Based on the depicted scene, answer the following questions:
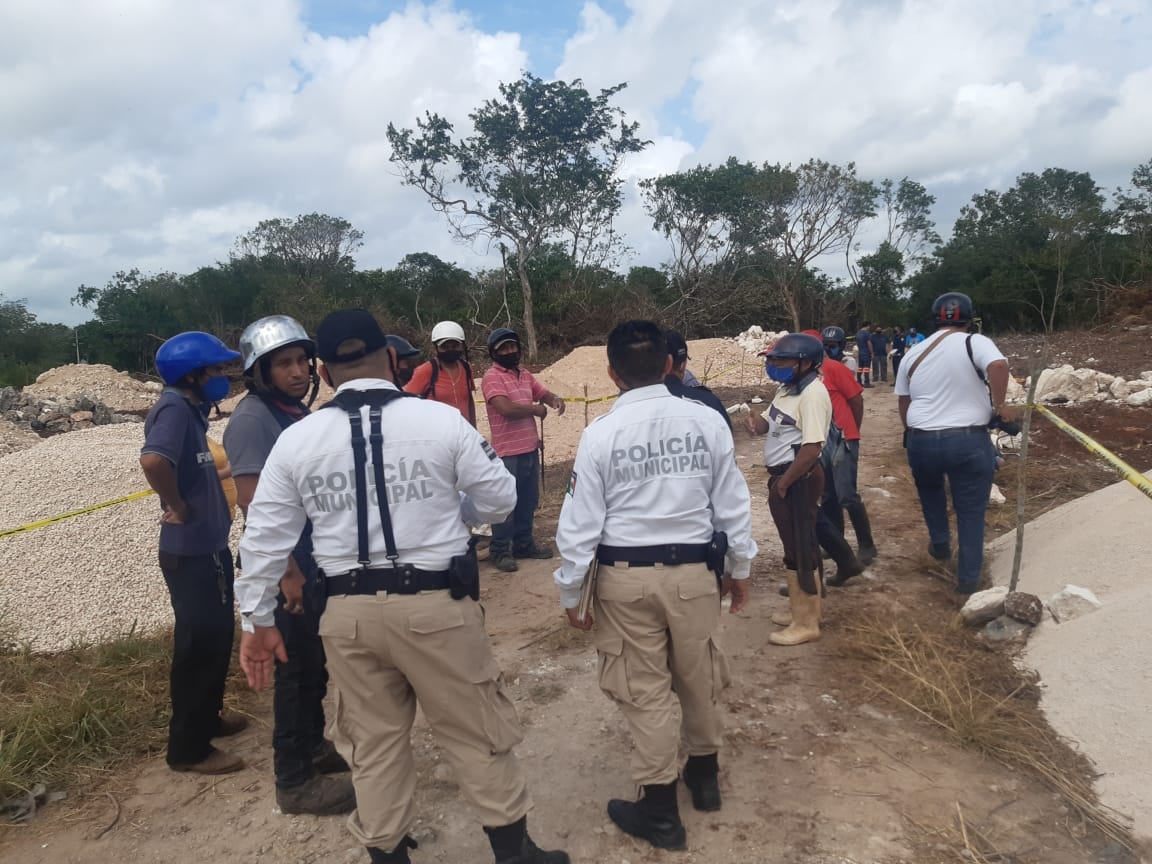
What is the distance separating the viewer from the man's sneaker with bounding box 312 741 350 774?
3.07m

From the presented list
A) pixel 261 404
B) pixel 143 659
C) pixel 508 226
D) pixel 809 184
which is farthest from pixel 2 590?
pixel 809 184

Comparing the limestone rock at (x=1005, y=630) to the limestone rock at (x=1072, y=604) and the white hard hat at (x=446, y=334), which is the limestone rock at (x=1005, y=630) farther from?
the white hard hat at (x=446, y=334)

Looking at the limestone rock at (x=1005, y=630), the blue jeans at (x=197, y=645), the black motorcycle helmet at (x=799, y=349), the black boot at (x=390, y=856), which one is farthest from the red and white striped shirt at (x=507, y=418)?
the black boot at (x=390, y=856)

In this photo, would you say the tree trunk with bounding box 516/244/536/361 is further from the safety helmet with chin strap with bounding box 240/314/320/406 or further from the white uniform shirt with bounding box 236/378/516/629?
the white uniform shirt with bounding box 236/378/516/629

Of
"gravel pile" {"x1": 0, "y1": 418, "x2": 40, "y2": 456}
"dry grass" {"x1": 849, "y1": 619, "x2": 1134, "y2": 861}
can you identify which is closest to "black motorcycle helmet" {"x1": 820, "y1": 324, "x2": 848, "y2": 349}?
"dry grass" {"x1": 849, "y1": 619, "x2": 1134, "y2": 861}

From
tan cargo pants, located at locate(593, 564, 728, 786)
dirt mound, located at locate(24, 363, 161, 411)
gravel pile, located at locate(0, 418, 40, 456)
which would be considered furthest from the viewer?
dirt mound, located at locate(24, 363, 161, 411)

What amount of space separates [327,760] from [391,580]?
142 cm

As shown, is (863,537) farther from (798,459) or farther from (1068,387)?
(1068,387)

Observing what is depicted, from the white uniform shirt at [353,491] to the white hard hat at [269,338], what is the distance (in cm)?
61

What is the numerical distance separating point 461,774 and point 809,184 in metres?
29.7

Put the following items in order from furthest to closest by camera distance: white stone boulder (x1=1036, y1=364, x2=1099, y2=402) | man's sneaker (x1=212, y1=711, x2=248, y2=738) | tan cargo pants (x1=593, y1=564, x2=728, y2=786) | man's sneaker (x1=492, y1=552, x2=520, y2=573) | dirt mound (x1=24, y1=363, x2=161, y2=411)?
dirt mound (x1=24, y1=363, x2=161, y2=411) → white stone boulder (x1=1036, y1=364, x2=1099, y2=402) → man's sneaker (x1=492, y1=552, x2=520, y2=573) → man's sneaker (x1=212, y1=711, x2=248, y2=738) → tan cargo pants (x1=593, y1=564, x2=728, y2=786)

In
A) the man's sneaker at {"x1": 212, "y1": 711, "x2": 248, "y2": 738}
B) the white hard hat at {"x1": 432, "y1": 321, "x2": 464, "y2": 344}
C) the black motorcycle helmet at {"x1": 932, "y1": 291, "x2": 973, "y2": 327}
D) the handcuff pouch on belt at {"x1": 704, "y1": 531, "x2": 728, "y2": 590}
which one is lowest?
the man's sneaker at {"x1": 212, "y1": 711, "x2": 248, "y2": 738}

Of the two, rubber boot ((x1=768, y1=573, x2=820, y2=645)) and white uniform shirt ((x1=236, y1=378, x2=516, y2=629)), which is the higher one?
white uniform shirt ((x1=236, y1=378, x2=516, y2=629))

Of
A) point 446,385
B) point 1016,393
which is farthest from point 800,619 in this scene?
point 1016,393
